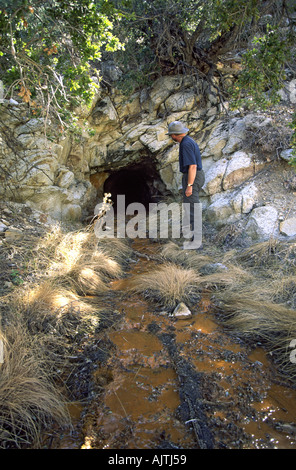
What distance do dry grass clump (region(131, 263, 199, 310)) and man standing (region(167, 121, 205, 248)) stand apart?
1661 mm

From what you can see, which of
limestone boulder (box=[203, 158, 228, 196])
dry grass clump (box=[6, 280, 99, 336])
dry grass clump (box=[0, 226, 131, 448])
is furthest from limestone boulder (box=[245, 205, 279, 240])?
dry grass clump (box=[6, 280, 99, 336])

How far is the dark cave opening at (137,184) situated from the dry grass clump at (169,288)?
4.49m

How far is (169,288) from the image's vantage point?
12.5 feet

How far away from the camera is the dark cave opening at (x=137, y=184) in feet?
28.1

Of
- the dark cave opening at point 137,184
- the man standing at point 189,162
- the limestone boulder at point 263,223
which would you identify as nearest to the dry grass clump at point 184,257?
the man standing at point 189,162

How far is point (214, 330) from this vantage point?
126 inches

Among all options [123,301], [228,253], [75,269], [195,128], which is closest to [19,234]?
[75,269]

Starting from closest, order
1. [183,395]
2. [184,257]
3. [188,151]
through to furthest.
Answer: [183,395]
[188,151]
[184,257]

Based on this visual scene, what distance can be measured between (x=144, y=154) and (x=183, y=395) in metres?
6.62

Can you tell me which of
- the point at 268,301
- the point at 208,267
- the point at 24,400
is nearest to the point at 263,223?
the point at 208,267

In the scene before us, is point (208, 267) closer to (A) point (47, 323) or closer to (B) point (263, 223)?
(B) point (263, 223)

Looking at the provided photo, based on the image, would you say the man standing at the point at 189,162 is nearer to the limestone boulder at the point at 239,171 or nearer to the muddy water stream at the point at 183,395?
the limestone boulder at the point at 239,171

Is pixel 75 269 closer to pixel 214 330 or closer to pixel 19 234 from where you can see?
pixel 19 234

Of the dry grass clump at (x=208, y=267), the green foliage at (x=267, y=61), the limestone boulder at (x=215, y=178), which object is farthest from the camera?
the limestone boulder at (x=215, y=178)
